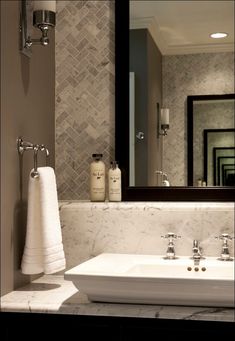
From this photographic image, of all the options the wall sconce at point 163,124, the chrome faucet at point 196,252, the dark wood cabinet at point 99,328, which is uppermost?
the wall sconce at point 163,124

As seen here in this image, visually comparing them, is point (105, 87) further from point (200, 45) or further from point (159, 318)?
point (159, 318)

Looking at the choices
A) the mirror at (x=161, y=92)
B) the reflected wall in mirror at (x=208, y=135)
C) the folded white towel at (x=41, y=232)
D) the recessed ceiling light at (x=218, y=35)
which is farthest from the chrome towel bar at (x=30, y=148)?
the recessed ceiling light at (x=218, y=35)

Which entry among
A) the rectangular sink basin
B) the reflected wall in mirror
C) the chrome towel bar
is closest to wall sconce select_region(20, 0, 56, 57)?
the chrome towel bar

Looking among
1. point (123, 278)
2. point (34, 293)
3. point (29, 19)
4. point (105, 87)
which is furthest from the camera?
point (105, 87)

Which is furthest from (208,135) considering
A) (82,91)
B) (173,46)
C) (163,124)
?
(82,91)

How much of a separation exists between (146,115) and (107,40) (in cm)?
33

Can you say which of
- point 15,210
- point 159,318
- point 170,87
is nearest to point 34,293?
point 15,210

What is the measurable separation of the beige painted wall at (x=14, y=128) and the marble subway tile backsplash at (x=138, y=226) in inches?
9.0

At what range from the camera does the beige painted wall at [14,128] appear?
1634mm

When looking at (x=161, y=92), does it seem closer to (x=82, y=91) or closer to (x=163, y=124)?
(x=163, y=124)

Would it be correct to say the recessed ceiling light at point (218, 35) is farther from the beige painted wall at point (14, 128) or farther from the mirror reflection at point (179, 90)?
the beige painted wall at point (14, 128)

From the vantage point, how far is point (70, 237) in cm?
197

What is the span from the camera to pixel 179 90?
201 cm

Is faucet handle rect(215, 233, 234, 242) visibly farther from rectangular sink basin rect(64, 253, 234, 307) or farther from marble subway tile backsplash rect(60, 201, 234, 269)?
rectangular sink basin rect(64, 253, 234, 307)
